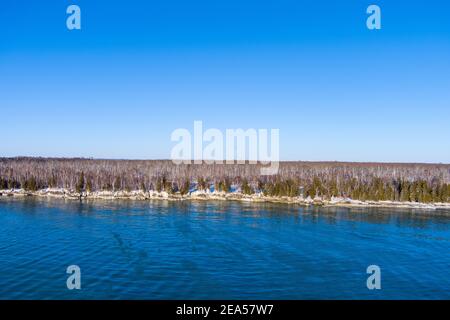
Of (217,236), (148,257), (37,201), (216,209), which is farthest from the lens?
(37,201)

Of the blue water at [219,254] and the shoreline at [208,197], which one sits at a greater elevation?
the shoreline at [208,197]

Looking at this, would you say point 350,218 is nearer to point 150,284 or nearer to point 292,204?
point 292,204

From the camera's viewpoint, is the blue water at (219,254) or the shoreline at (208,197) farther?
the shoreline at (208,197)

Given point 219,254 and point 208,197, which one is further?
point 208,197

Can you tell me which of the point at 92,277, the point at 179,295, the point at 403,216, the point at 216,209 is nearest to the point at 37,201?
the point at 216,209
